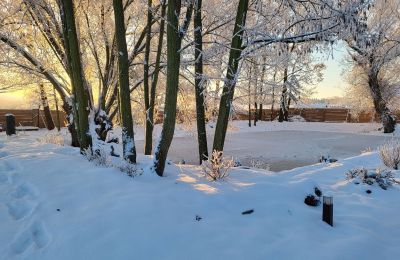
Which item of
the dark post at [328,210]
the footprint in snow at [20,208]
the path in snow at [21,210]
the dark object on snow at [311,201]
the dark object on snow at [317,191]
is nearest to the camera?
the path in snow at [21,210]

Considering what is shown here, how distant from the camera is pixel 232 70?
6527 millimetres

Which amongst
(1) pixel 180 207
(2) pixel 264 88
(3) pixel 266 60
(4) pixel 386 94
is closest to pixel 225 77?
(2) pixel 264 88

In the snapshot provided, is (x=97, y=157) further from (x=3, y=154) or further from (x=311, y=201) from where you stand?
(x=311, y=201)

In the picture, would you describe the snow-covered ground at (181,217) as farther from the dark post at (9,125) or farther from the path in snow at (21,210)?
the dark post at (9,125)

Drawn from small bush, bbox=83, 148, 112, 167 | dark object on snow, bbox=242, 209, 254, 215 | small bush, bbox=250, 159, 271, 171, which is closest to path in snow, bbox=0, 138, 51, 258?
small bush, bbox=83, 148, 112, 167

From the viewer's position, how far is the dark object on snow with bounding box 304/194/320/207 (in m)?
4.53

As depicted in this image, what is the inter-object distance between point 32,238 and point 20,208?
2.75 ft

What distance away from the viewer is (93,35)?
38.7ft

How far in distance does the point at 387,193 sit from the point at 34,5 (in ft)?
31.4

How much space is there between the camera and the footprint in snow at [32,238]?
339cm

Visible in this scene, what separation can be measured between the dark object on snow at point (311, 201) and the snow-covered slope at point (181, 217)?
8cm

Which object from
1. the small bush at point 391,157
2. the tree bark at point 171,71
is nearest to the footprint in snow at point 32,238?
the tree bark at point 171,71

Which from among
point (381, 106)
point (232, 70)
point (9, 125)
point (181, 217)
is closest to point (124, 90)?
point (232, 70)

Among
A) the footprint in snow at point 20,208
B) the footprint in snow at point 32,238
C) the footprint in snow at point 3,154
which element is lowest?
the footprint in snow at point 32,238
